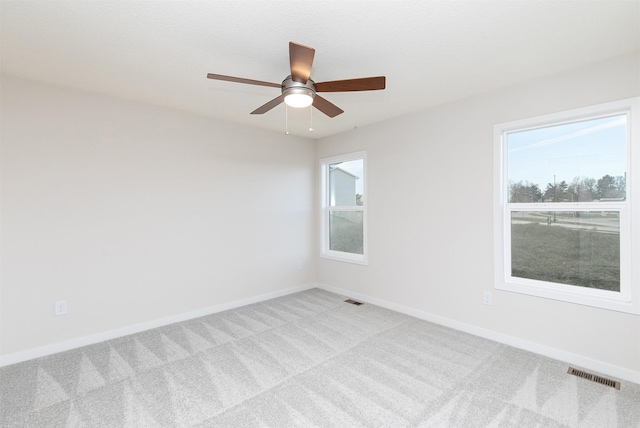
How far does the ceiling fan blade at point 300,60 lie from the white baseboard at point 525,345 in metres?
2.94

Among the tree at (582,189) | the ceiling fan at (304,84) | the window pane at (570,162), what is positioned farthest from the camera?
the tree at (582,189)

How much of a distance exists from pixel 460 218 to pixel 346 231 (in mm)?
1869

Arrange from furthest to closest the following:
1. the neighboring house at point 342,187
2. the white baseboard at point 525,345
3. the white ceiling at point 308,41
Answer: the neighboring house at point 342,187 < the white baseboard at point 525,345 < the white ceiling at point 308,41

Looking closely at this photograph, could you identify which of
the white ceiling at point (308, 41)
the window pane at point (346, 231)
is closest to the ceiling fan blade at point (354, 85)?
the white ceiling at point (308, 41)

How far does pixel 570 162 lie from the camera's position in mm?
2664

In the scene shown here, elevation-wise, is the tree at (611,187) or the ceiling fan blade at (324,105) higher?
the ceiling fan blade at (324,105)

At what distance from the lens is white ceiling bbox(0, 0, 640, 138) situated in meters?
1.79

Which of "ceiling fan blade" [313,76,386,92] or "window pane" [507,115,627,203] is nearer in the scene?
"ceiling fan blade" [313,76,386,92]

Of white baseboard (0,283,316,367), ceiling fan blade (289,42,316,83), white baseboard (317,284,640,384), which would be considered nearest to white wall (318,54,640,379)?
white baseboard (317,284,640,384)

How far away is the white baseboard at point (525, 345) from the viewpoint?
235cm

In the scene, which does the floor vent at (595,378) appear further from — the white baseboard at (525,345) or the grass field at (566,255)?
the grass field at (566,255)

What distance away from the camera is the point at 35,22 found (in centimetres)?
190

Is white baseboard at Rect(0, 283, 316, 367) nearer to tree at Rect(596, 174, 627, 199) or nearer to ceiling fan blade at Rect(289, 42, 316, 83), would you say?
ceiling fan blade at Rect(289, 42, 316, 83)

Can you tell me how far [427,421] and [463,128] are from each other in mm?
2731
